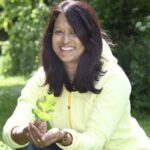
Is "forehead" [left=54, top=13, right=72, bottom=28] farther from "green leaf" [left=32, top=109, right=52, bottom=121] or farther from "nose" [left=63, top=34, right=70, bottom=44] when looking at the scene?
"green leaf" [left=32, top=109, right=52, bottom=121]

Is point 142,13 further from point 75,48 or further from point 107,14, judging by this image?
point 75,48

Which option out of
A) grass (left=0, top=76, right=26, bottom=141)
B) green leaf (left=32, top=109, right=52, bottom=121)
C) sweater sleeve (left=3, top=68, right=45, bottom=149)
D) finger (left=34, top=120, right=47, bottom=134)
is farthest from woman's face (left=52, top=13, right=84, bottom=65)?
grass (left=0, top=76, right=26, bottom=141)

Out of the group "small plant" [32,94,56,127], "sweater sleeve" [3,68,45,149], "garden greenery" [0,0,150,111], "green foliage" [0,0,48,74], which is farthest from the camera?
"green foliage" [0,0,48,74]

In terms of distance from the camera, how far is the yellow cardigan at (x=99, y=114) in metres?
3.70

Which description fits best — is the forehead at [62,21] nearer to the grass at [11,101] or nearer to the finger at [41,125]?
the finger at [41,125]

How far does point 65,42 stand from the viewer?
369 cm

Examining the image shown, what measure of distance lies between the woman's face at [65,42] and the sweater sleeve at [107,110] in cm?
24

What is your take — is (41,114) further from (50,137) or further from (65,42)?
(65,42)

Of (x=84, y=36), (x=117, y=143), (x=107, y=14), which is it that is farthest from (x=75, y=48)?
(x=107, y=14)

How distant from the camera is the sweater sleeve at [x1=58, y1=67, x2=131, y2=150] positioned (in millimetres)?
3680

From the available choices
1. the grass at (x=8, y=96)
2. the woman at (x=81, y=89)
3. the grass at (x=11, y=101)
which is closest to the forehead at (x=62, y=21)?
the woman at (x=81, y=89)

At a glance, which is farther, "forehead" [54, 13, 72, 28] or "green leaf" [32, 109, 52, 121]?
"forehead" [54, 13, 72, 28]

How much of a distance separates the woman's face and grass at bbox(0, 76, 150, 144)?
3.39 meters

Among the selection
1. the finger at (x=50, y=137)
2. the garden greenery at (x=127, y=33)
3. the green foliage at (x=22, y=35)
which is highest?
the finger at (x=50, y=137)
